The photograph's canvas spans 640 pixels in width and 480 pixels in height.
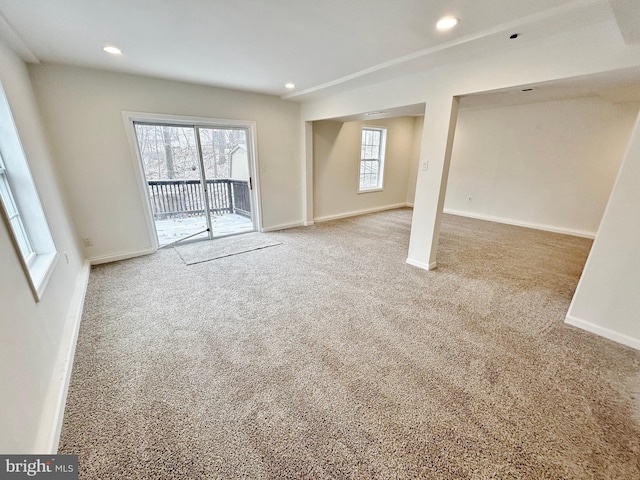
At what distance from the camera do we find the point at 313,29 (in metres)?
2.06

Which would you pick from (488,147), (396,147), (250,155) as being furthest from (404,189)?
(250,155)

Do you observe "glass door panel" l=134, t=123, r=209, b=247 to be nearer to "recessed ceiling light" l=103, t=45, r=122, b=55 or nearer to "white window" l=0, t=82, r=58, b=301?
"recessed ceiling light" l=103, t=45, r=122, b=55

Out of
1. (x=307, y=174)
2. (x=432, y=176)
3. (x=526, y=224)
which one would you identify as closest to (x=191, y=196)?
(x=307, y=174)

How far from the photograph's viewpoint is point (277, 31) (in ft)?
6.85

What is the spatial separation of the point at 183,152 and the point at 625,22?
472 centimetres

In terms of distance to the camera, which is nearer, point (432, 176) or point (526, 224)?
point (432, 176)

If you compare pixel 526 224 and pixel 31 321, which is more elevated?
pixel 31 321

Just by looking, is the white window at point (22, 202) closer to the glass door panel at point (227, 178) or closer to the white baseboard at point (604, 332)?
the glass door panel at point (227, 178)

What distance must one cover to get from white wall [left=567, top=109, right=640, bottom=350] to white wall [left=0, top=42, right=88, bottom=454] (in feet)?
12.2

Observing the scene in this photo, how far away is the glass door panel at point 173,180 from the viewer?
12.3ft

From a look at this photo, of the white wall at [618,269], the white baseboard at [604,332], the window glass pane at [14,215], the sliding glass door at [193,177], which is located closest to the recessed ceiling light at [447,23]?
the white wall at [618,269]

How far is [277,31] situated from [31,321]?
8.59 feet

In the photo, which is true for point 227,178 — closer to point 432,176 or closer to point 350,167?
point 350,167

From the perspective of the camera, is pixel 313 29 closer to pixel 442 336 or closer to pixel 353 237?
pixel 442 336
